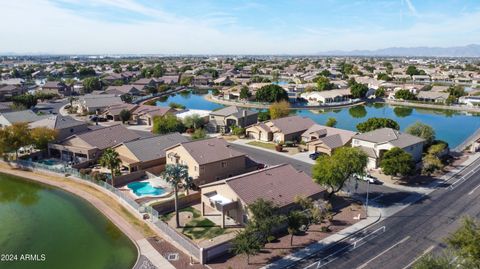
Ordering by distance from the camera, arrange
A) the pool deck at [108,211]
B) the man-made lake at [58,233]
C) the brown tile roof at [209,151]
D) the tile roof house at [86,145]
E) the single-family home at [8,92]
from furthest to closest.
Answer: the single-family home at [8,92]
the tile roof house at [86,145]
the brown tile roof at [209,151]
the man-made lake at [58,233]
the pool deck at [108,211]

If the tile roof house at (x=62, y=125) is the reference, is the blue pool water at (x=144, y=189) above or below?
below

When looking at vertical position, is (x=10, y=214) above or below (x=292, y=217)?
below

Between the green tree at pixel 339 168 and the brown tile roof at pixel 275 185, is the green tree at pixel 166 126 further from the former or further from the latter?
the green tree at pixel 339 168

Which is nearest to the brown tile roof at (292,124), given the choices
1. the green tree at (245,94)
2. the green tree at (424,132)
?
the green tree at (424,132)

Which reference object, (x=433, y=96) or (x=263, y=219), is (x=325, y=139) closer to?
(x=263, y=219)

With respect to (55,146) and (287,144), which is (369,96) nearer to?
(287,144)

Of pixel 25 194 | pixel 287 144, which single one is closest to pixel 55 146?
pixel 25 194

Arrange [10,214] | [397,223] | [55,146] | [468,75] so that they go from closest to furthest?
[397,223]
[10,214]
[55,146]
[468,75]
